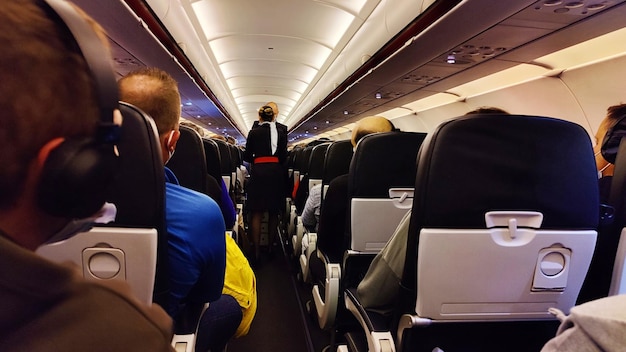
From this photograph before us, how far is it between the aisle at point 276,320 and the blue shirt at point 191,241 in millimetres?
1815

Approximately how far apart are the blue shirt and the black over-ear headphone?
0.84m

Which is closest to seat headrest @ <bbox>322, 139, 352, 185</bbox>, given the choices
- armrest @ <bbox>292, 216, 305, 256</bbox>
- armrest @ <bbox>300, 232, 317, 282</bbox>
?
armrest @ <bbox>300, 232, 317, 282</bbox>

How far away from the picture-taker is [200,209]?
150 centimetres

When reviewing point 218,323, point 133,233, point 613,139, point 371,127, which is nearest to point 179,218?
point 133,233

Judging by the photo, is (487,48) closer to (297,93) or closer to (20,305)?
(20,305)

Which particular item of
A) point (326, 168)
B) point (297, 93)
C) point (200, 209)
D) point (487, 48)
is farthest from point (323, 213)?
point (297, 93)

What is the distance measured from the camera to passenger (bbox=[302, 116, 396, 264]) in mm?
2723

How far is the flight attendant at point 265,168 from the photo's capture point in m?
5.07

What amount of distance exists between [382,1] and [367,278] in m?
4.38

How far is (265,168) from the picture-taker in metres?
5.14

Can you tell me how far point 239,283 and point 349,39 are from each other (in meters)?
5.97

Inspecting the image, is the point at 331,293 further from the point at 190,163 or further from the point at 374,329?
the point at 190,163

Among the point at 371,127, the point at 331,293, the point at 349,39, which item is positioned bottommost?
the point at 331,293

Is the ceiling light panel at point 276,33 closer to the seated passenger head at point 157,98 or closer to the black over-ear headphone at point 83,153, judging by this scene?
the seated passenger head at point 157,98
